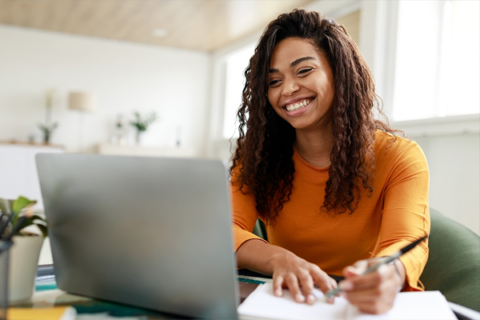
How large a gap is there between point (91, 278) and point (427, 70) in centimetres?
299

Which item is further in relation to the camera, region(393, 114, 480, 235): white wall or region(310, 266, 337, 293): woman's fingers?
region(393, 114, 480, 235): white wall

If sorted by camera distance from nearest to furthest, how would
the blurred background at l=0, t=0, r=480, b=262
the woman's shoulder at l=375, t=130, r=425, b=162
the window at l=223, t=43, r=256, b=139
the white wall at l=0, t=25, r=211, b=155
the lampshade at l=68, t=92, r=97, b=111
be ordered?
the woman's shoulder at l=375, t=130, r=425, b=162 → the blurred background at l=0, t=0, r=480, b=262 → the lampshade at l=68, t=92, r=97, b=111 → the white wall at l=0, t=25, r=211, b=155 → the window at l=223, t=43, r=256, b=139

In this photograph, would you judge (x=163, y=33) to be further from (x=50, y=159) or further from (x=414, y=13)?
(x=50, y=159)

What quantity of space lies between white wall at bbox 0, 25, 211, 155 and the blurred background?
0.05ft

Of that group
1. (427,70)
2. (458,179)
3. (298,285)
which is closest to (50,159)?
(298,285)

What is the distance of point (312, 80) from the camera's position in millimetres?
1288

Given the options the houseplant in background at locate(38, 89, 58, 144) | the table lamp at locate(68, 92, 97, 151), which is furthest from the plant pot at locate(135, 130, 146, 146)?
the houseplant in background at locate(38, 89, 58, 144)

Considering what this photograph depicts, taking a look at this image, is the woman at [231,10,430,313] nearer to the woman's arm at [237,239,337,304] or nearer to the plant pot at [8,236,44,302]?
the woman's arm at [237,239,337,304]

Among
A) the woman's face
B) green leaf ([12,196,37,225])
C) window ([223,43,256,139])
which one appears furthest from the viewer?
window ([223,43,256,139])

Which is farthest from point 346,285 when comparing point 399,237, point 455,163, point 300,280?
point 455,163

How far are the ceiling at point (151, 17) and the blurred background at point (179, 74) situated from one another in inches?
0.7

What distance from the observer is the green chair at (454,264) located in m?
1.05

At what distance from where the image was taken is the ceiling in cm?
464

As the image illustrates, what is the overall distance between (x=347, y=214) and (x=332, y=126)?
286mm
